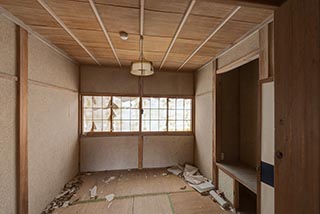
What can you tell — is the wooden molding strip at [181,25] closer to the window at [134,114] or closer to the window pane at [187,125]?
the window at [134,114]

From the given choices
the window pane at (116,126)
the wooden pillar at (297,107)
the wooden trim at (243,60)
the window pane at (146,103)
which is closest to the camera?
the wooden pillar at (297,107)

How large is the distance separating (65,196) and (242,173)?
2.96 metres

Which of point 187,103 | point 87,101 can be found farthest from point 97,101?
point 187,103

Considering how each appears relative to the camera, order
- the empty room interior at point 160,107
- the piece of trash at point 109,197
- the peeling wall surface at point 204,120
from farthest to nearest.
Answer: the peeling wall surface at point 204,120 < the piece of trash at point 109,197 < the empty room interior at point 160,107

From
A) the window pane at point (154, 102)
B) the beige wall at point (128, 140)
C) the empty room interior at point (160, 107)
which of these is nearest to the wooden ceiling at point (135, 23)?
the empty room interior at point (160, 107)

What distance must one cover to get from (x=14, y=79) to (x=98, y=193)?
7.31 feet

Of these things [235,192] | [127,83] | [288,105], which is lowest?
[235,192]

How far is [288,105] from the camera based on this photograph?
30.8 inches

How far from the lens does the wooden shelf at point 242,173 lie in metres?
2.24

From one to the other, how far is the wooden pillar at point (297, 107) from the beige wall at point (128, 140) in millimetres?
3461

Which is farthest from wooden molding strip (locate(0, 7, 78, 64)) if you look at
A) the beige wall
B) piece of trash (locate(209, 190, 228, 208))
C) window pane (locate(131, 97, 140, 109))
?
piece of trash (locate(209, 190, 228, 208))

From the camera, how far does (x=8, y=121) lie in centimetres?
178

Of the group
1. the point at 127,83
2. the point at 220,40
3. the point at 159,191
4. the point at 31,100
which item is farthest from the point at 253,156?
the point at 31,100

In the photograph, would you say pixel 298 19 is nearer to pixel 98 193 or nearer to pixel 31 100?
pixel 31 100
